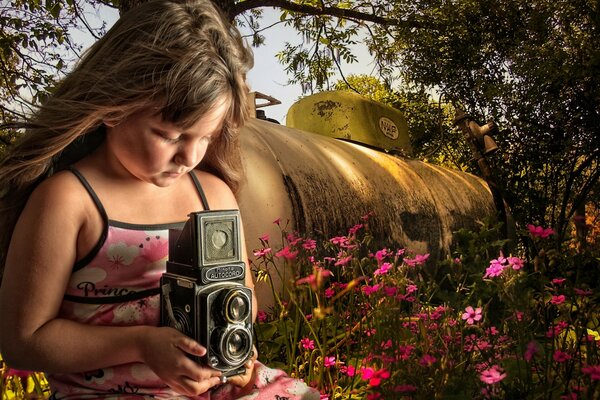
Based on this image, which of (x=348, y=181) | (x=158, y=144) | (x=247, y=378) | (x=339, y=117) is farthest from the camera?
(x=339, y=117)

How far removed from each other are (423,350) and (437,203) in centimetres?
400

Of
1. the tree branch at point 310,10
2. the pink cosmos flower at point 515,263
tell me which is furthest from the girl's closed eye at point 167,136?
the tree branch at point 310,10

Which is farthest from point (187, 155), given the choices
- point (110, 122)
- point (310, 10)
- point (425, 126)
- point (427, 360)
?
point (425, 126)

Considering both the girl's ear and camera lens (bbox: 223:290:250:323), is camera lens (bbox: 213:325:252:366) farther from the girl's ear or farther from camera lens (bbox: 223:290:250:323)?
the girl's ear

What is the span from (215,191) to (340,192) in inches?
102

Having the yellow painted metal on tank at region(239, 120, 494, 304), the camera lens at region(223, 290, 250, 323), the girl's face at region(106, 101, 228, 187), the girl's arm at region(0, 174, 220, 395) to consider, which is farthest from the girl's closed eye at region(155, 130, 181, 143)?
the yellow painted metal on tank at region(239, 120, 494, 304)

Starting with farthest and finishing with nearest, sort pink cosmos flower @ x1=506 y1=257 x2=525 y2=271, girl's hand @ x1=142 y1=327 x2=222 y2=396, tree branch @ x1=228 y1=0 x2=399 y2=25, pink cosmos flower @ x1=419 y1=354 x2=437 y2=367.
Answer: tree branch @ x1=228 y1=0 x2=399 y2=25
pink cosmos flower @ x1=506 y1=257 x2=525 y2=271
pink cosmos flower @ x1=419 y1=354 x2=437 y2=367
girl's hand @ x1=142 y1=327 x2=222 y2=396

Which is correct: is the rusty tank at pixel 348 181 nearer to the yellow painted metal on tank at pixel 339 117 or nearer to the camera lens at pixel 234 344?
the yellow painted metal on tank at pixel 339 117

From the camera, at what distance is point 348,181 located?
4547mm

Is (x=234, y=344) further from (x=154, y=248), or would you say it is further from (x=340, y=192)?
(x=340, y=192)

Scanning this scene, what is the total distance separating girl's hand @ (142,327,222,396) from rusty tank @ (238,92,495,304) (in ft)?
2.43

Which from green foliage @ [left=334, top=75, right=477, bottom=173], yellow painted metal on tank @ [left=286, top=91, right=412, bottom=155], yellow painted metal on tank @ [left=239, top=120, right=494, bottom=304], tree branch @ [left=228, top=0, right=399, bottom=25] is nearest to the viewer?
yellow painted metal on tank @ [left=239, top=120, right=494, bottom=304]

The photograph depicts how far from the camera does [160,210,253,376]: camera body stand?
1294 mm

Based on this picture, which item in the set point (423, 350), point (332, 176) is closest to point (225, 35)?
point (423, 350)
